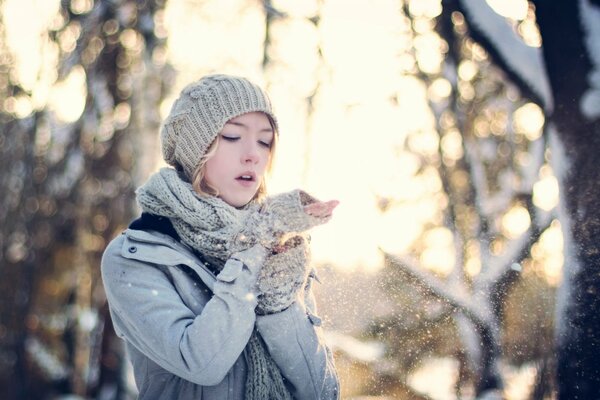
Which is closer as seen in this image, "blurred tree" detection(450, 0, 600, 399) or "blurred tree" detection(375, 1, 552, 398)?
"blurred tree" detection(450, 0, 600, 399)

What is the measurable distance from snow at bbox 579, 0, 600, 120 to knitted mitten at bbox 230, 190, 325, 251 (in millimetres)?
1084

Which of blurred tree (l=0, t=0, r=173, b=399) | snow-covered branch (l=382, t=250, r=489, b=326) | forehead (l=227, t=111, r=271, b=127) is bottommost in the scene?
blurred tree (l=0, t=0, r=173, b=399)

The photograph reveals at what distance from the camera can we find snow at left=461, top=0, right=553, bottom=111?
7.56 feet

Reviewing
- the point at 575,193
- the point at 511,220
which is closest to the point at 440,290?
the point at 575,193

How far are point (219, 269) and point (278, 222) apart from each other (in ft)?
0.89

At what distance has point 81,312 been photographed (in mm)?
8266

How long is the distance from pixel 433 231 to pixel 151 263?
3.40 metres

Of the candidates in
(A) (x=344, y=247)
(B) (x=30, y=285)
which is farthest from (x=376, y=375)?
(B) (x=30, y=285)

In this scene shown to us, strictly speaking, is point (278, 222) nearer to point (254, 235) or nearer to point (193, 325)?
point (254, 235)

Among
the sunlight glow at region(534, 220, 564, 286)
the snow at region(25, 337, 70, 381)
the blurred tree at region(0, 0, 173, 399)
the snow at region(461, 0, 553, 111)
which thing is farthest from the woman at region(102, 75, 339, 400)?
the snow at region(25, 337, 70, 381)

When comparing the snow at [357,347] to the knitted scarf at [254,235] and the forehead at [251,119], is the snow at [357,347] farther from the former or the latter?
the forehead at [251,119]

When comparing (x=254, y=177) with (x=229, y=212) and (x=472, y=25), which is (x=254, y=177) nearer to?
(x=229, y=212)

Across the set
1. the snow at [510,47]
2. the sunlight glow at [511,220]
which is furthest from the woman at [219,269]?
the sunlight glow at [511,220]

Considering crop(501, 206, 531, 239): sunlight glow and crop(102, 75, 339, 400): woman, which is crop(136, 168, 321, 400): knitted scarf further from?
crop(501, 206, 531, 239): sunlight glow
